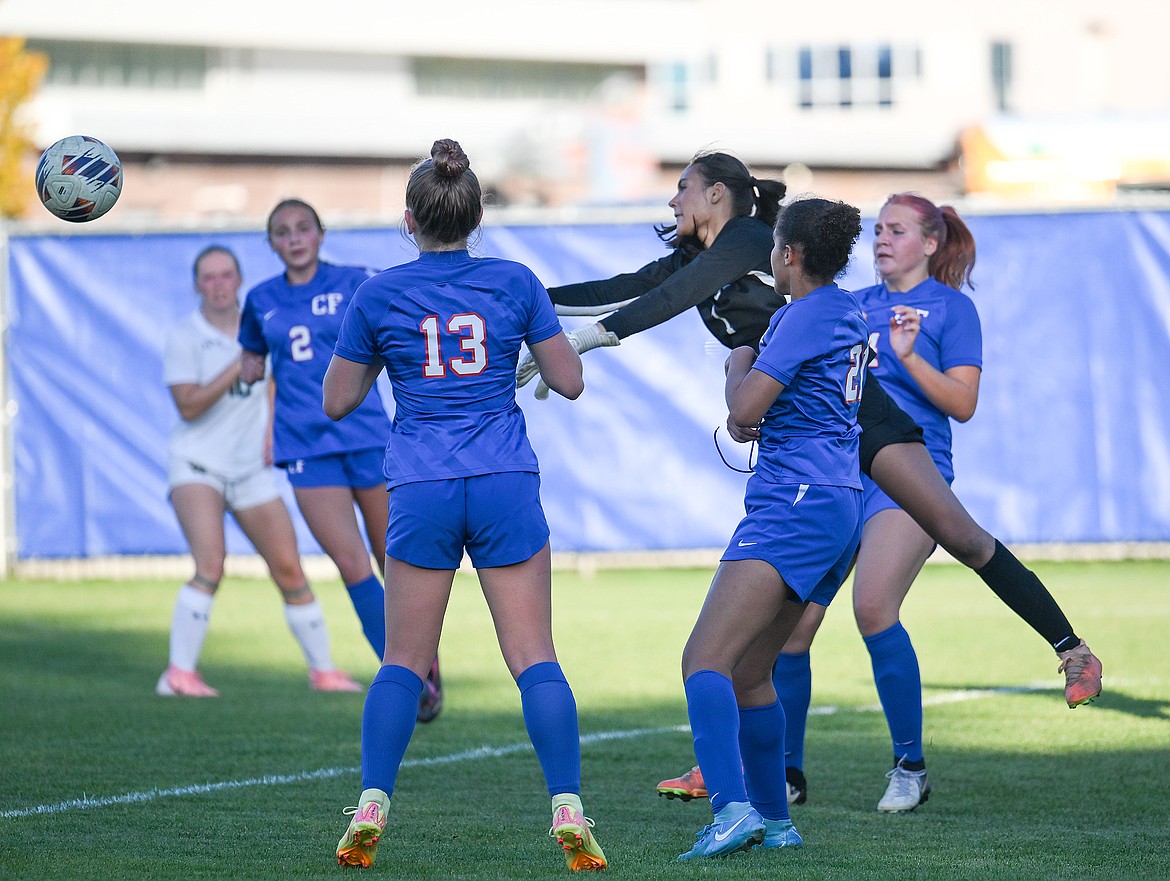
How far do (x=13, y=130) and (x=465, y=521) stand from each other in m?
27.2

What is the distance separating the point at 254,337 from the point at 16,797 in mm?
2793

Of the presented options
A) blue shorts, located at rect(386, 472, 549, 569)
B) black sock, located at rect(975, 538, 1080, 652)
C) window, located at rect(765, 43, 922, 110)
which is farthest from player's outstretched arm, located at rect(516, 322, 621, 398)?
window, located at rect(765, 43, 922, 110)

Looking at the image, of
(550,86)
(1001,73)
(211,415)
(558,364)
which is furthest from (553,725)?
(1001,73)

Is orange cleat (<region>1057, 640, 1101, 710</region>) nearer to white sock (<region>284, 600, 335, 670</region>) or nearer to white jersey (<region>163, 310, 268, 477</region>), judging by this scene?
white sock (<region>284, 600, 335, 670</region>)

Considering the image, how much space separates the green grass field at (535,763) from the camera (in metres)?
4.85

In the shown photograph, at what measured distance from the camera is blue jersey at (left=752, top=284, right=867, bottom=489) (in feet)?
15.6

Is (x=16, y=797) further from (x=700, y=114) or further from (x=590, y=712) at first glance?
(x=700, y=114)

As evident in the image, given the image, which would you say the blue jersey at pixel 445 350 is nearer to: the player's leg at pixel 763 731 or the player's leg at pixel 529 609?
the player's leg at pixel 529 609

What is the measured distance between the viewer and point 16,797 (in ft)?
18.9

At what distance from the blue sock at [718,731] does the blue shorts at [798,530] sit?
14.6 inches

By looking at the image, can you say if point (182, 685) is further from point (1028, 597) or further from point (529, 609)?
point (1028, 597)

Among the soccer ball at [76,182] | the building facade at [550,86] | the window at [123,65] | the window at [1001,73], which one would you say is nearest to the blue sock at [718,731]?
the soccer ball at [76,182]

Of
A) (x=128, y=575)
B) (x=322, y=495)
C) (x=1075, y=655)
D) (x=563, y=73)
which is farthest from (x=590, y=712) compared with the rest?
(x=563, y=73)

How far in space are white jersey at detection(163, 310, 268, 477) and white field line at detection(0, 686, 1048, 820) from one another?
103 inches
